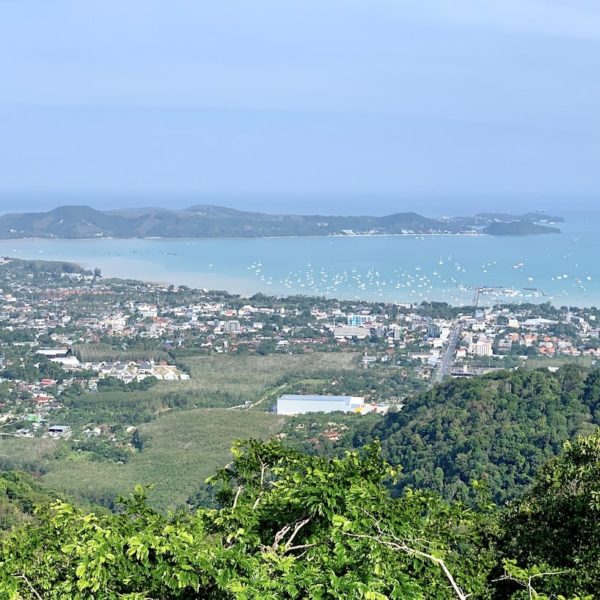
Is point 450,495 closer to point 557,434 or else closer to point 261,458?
point 557,434

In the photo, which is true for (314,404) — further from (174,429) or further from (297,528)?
(297,528)

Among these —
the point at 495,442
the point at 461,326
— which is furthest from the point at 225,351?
the point at 495,442

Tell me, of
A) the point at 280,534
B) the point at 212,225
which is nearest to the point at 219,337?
the point at 280,534

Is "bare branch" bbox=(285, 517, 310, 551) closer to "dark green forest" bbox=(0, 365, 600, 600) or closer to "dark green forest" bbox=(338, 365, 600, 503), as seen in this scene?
"dark green forest" bbox=(0, 365, 600, 600)

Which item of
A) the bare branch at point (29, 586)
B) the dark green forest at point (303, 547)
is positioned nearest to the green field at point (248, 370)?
the dark green forest at point (303, 547)

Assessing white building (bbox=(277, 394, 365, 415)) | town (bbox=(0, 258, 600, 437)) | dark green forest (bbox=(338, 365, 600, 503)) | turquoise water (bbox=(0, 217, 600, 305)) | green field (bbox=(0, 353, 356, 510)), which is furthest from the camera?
turquoise water (bbox=(0, 217, 600, 305))

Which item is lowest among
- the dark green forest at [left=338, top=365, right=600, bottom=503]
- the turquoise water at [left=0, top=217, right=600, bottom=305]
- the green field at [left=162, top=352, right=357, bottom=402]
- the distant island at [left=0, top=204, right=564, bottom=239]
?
the green field at [left=162, top=352, right=357, bottom=402]

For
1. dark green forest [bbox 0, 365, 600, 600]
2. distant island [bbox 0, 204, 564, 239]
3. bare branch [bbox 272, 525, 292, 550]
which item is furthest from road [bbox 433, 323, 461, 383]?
distant island [bbox 0, 204, 564, 239]
